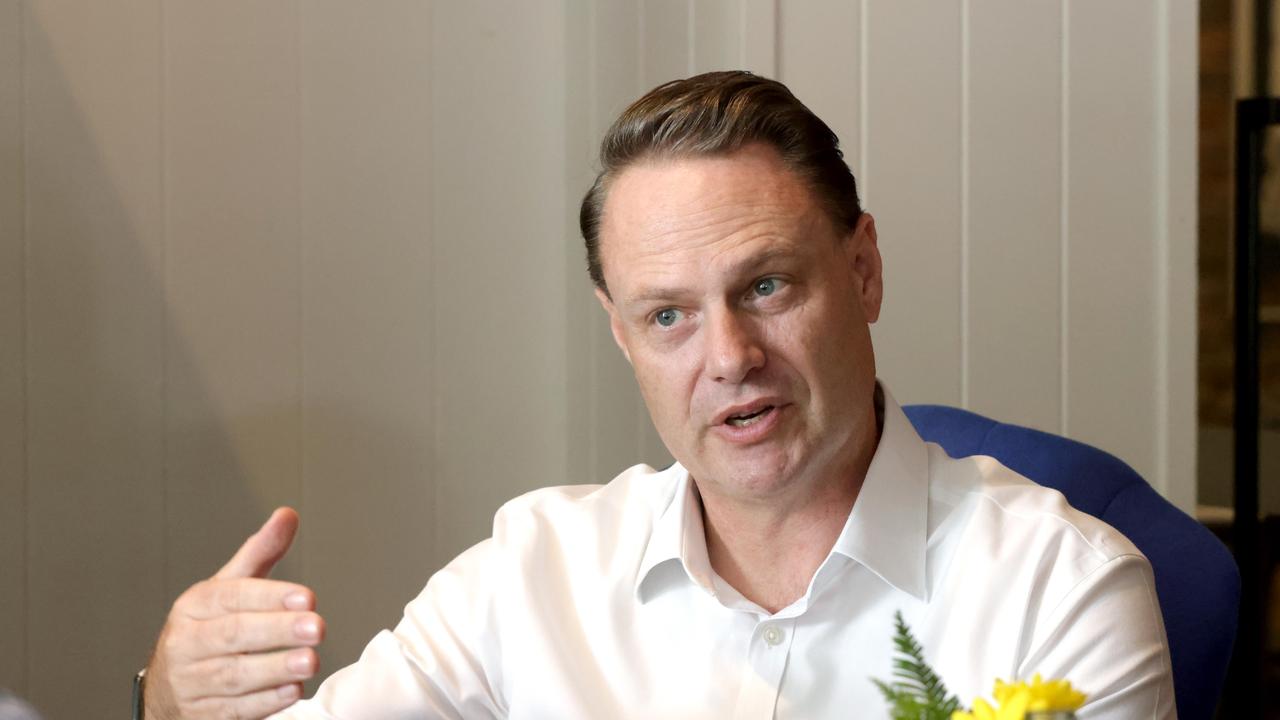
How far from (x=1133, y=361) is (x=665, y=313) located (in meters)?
1.13

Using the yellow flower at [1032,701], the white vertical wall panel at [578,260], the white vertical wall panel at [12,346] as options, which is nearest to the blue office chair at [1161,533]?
the yellow flower at [1032,701]

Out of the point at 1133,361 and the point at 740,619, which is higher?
the point at 1133,361

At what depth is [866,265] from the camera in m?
1.38

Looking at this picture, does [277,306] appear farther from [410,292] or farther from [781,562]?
[781,562]

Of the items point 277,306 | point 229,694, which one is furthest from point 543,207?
point 229,694

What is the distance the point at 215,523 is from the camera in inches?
85.0

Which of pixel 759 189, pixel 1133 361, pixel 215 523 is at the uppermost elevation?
pixel 759 189

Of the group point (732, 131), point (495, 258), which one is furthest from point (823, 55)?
point (732, 131)

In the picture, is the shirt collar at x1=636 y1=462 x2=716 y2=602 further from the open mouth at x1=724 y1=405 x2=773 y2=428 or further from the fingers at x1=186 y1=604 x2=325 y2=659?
the fingers at x1=186 y1=604 x2=325 y2=659

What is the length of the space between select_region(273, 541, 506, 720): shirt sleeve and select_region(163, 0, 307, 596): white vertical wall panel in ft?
2.83

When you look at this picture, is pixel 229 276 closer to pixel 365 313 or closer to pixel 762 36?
pixel 365 313

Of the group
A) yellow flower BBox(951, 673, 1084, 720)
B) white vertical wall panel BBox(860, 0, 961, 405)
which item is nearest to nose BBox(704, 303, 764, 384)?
yellow flower BBox(951, 673, 1084, 720)

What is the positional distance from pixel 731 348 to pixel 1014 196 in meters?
1.04

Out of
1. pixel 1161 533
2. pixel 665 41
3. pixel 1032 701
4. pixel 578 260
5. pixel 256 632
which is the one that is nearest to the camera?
pixel 1032 701
